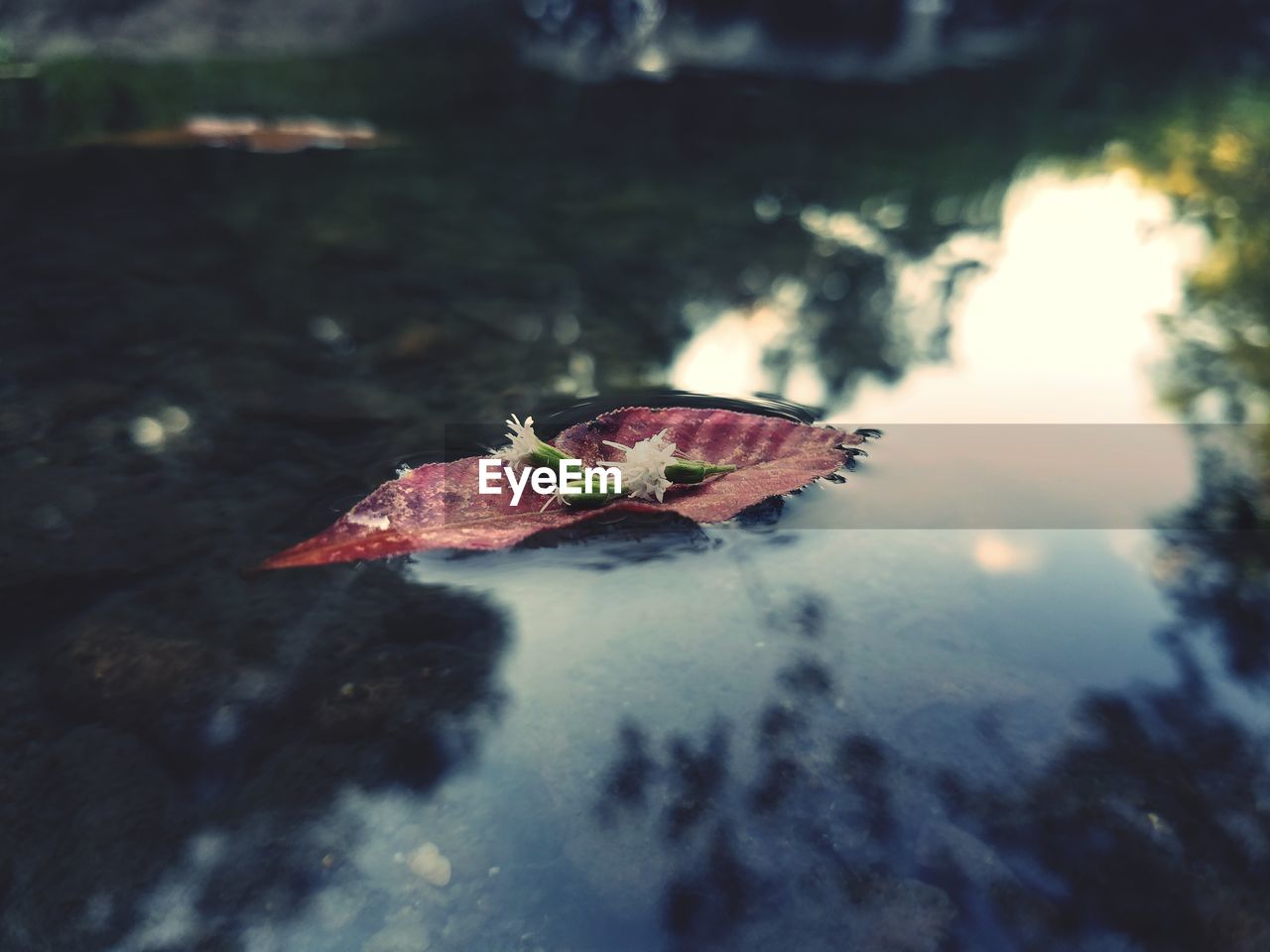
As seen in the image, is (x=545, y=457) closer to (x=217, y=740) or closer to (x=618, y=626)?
(x=618, y=626)

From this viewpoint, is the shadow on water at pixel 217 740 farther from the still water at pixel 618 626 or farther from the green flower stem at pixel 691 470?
the green flower stem at pixel 691 470

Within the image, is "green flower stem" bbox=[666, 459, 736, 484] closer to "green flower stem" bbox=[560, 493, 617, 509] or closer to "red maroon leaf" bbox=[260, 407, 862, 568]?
"red maroon leaf" bbox=[260, 407, 862, 568]

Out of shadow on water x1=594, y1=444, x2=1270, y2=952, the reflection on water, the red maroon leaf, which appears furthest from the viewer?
the reflection on water

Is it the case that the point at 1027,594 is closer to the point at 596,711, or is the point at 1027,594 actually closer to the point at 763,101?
the point at 596,711

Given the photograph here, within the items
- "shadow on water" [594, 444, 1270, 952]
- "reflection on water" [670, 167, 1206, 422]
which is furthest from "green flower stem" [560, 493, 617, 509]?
"reflection on water" [670, 167, 1206, 422]

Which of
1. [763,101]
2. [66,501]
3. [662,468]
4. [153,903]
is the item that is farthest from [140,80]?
[153,903]

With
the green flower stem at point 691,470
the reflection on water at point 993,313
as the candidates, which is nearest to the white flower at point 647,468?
the green flower stem at point 691,470

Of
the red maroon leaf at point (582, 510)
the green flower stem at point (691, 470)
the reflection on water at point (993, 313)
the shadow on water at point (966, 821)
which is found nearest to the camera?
the shadow on water at point (966, 821)
